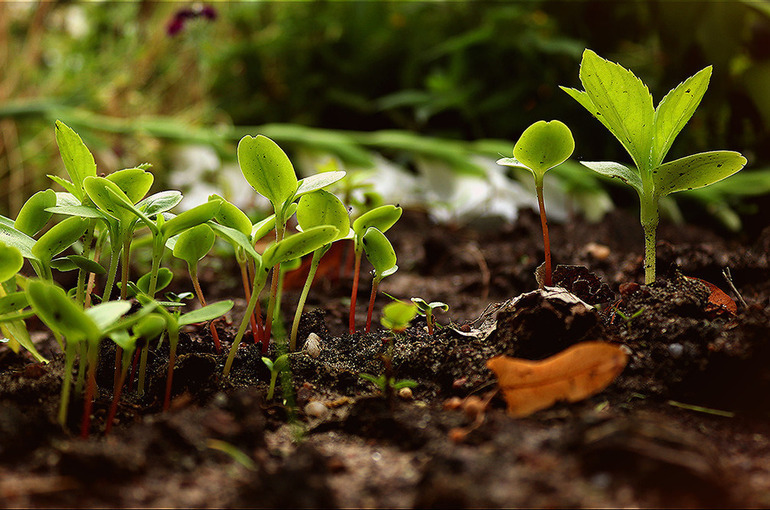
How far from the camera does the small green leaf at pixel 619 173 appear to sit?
2.44 feet

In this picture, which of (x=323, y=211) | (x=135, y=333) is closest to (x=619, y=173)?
(x=323, y=211)

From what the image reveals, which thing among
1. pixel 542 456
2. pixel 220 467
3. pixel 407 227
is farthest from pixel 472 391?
pixel 407 227

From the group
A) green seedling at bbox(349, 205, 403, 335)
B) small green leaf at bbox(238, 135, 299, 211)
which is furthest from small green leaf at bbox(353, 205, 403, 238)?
small green leaf at bbox(238, 135, 299, 211)

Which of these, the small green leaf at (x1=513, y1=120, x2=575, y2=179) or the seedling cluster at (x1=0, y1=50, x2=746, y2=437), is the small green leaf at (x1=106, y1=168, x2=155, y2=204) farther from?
the small green leaf at (x1=513, y1=120, x2=575, y2=179)

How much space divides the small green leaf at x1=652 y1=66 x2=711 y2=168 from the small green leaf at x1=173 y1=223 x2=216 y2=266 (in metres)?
0.56

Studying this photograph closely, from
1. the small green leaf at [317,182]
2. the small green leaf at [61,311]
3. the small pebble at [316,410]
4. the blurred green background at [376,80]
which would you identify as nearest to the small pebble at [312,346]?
the small pebble at [316,410]

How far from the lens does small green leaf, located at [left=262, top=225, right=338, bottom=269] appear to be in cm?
64

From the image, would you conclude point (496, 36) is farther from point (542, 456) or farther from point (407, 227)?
point (542, 456)

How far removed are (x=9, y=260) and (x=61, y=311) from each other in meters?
0.15

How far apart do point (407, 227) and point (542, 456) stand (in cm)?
134

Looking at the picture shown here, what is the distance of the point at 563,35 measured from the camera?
2.34 metres

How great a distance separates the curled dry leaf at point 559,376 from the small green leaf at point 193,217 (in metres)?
0.34

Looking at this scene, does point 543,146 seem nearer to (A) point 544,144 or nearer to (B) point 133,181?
(A) point 544,144

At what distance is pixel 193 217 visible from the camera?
0.64m
